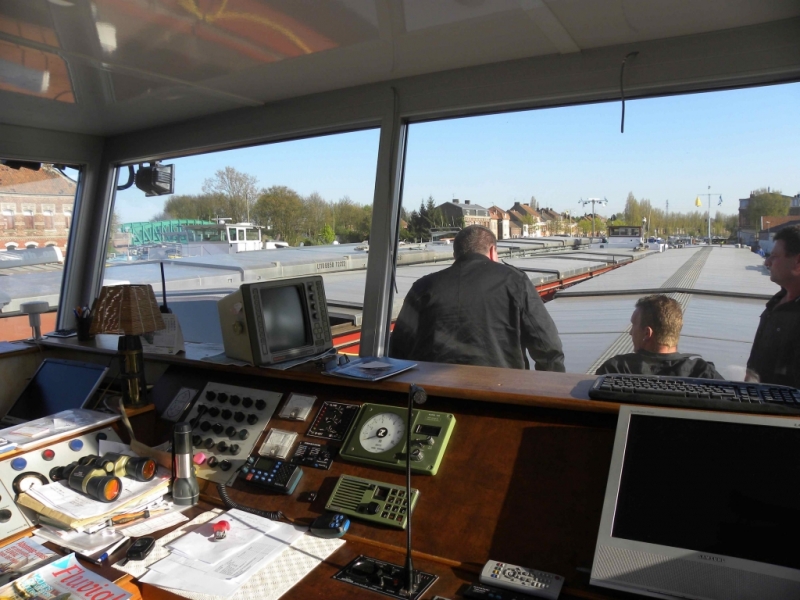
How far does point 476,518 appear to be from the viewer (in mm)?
1518

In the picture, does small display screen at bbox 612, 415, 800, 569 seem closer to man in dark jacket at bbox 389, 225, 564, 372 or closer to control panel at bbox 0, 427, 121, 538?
man in dark jacket at bbox 389, 225, 564, 372

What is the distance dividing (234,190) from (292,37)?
1.49m

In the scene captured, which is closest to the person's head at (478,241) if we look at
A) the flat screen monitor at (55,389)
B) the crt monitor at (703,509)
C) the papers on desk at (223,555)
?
the crt monitor at (703,509)

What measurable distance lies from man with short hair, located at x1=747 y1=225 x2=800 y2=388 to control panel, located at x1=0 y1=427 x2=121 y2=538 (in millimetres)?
2374

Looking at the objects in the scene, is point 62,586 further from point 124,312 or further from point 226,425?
point 124,312

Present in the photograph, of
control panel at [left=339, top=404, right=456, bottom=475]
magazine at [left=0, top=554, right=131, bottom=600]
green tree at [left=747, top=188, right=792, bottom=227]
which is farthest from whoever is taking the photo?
green tree at [left=747, top=188, right=792, bottom=227]

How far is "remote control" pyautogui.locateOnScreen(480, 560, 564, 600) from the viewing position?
127 centimetres

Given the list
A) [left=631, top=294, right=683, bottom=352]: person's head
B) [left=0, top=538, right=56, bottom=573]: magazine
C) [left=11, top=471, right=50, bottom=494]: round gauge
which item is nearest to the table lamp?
[left=11, top=471, right=50, bottom=494]: round gauge

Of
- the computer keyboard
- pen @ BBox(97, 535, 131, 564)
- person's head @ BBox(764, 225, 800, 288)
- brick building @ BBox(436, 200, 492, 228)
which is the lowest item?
pen @ BBox(97, 535, 131, 564)

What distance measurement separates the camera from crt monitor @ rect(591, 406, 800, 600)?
116 centimetres

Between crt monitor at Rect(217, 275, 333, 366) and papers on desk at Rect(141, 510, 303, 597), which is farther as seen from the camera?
crt monitor at Rect(217, 275, 333, 366)

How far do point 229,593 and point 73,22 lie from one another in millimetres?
1896

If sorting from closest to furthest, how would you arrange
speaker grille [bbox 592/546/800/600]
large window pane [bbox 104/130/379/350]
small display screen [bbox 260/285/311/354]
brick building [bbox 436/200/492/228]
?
speaker grille [bbox 592/546/800/600] < small display screen [bbox 260/285/311/354] < brick building [bbox 436/200/492/228] < large window pane [bbox 104/130/379/350]

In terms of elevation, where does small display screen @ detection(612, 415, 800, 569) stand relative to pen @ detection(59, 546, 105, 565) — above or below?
above
